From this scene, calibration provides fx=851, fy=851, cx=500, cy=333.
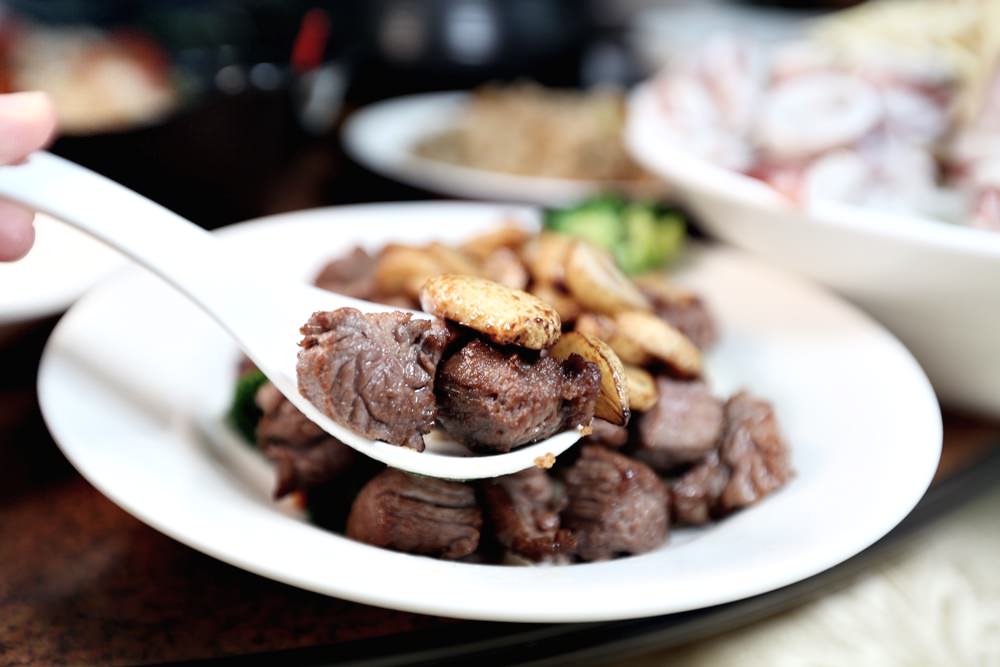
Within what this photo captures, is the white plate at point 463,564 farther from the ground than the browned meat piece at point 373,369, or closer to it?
closer to it

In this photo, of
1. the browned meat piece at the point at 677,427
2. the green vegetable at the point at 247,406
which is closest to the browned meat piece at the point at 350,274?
the green vegetable at the point at 247,406

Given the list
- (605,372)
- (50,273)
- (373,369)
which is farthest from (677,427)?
(50,273)

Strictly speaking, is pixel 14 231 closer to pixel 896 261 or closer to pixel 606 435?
pixel 606 435

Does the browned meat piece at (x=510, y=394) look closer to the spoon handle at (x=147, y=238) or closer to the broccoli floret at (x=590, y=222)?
the spoon handle at (x=147, y=238)

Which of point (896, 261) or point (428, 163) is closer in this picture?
point (896, 261)

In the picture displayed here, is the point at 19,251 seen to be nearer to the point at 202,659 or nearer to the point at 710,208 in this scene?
the point at 202,659

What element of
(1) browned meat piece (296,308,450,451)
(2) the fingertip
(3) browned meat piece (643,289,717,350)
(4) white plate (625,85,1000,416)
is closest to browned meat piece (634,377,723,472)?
(3) browned meat piece (643,289,717,350)
